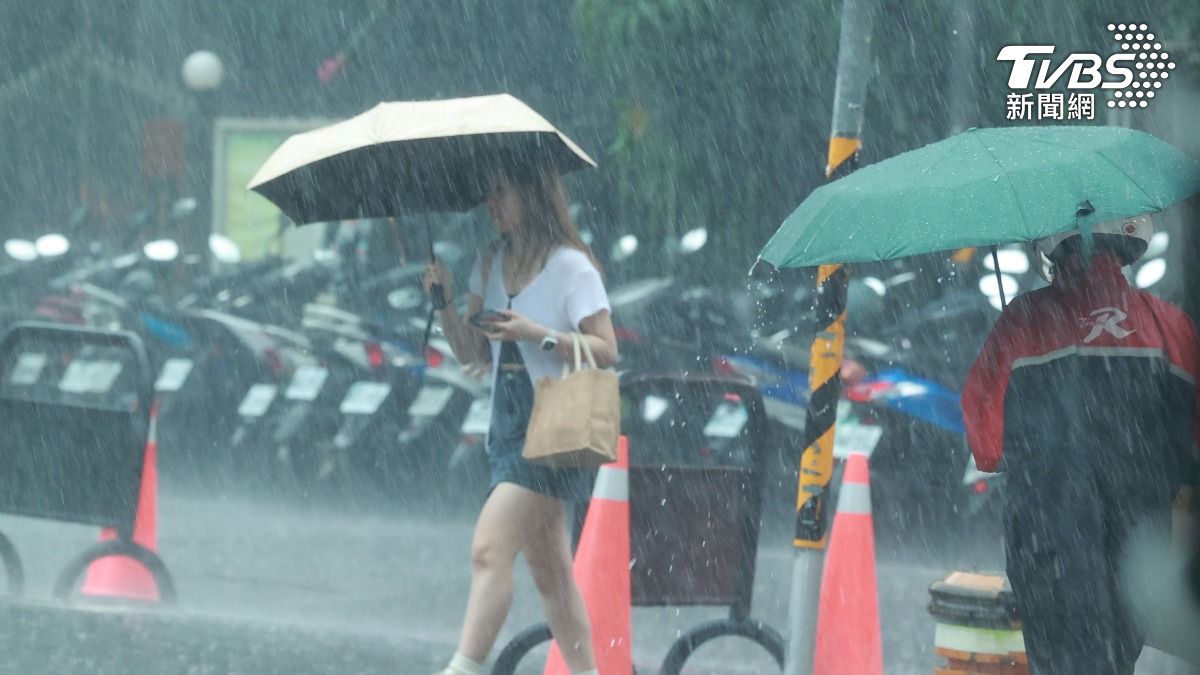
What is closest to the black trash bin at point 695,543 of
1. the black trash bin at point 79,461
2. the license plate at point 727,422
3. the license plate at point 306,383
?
the black trash bin at point 79,461

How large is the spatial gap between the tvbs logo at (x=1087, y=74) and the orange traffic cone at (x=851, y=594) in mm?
5204

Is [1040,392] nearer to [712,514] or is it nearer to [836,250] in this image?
[836,250]

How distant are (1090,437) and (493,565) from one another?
1706mm

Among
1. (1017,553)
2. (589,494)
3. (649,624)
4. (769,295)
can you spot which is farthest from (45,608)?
(769,295)

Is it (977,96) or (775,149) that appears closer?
(977,96)

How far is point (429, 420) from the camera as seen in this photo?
12.7 metres

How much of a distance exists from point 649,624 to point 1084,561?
13.5 feet

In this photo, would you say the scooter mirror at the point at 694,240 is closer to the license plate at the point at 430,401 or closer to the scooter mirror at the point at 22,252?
the license plate at the point at 430,401

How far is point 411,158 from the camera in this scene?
5.75 metres

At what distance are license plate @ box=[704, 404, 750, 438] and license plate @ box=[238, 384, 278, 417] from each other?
3220mm

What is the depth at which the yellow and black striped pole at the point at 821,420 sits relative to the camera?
6.19 meters

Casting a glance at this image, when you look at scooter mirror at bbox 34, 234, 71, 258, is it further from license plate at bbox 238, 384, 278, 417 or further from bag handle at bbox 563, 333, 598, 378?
bag handle at bbox 563, 333, 598, 378

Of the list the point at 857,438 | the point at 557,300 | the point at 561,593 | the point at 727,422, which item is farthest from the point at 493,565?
the point at 727,422

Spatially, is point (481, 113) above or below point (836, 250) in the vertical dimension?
above
